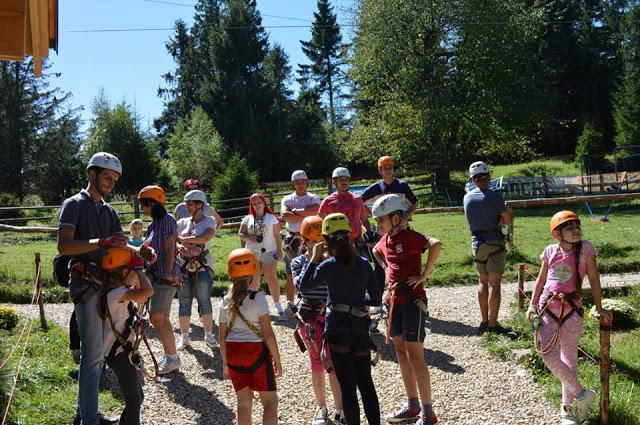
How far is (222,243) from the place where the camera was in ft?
58.0

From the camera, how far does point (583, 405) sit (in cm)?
490

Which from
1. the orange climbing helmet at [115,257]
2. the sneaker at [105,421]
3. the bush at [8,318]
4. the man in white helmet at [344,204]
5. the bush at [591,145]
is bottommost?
the sneaker at [105,421]

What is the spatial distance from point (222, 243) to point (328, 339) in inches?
530

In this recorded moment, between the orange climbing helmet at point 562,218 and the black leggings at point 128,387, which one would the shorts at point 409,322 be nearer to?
the orange climbing helmet at point 562,218

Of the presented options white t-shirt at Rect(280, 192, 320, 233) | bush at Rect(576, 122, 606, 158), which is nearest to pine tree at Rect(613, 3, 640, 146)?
bush at Rect(576, 122, 606, 158)

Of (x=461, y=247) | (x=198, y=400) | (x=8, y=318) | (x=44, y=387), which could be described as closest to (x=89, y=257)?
(x=44, y=387)

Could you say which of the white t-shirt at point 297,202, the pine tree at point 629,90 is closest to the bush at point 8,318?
the white t-shirt at point 297,202

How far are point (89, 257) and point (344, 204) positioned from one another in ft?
12.4

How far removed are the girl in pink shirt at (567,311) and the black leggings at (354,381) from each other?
156 centimetres

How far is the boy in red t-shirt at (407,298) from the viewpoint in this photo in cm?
491

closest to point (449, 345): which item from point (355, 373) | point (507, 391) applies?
point (507, 391)

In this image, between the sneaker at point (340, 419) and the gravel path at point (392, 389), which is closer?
the sneaker at point (340, 419)

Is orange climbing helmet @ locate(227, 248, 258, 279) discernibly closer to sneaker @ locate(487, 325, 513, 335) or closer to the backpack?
the backpack

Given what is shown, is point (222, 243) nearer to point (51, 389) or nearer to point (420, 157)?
point (51, 389)
